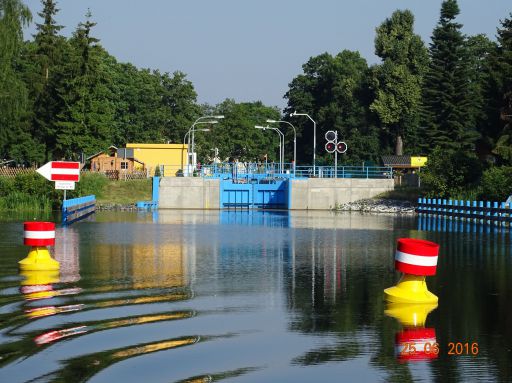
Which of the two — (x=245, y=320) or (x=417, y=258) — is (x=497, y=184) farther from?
(x=245, y=320)

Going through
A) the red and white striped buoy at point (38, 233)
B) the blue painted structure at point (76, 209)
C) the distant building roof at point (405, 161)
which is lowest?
the blue painted structure at point (76, 209)

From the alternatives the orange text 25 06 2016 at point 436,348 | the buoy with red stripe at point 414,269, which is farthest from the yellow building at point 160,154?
the orange text 25 06 2016 at point 436,348

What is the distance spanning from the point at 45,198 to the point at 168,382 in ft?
174

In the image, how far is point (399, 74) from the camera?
102125 millimetres

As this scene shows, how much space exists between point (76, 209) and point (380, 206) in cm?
2921

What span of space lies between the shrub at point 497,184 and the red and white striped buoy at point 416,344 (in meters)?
44.9

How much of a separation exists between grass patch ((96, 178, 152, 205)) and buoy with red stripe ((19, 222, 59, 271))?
49318 mm

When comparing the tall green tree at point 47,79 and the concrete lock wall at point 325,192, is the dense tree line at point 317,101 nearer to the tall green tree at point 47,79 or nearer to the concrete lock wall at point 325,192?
the tall green tree at point 47,79

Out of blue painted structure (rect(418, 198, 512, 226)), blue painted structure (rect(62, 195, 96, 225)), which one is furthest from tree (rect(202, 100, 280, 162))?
blue painted structure (rect(62, 195, 96, 225))

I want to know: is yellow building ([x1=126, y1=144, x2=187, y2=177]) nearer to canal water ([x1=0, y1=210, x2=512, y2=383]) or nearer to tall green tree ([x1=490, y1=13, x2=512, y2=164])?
tall green tree ([x1=490, y1=13, x2=512, y2=164])

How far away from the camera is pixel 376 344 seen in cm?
1173

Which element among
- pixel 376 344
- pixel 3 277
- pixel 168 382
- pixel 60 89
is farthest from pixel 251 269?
pixel 60 89

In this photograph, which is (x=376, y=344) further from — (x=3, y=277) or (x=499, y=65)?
(x=499, y=65)

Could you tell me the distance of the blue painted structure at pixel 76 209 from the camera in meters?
42.5
